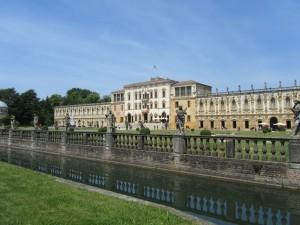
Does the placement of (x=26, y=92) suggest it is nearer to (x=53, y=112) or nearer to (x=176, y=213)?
(x=53, y=112)

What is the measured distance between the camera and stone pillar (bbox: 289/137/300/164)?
11.6m

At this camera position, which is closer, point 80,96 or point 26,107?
point 26,107

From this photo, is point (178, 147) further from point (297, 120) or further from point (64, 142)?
point (64, 142)

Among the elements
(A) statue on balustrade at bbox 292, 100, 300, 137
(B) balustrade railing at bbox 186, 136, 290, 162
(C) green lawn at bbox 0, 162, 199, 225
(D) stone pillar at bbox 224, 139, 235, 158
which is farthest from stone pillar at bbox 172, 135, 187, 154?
(C) green lawn at bbox 0, 162, 199, 225

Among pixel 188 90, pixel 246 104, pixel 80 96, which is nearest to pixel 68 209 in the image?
pixel 246 104

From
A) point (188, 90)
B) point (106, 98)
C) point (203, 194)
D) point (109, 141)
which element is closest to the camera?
point (203, 194)

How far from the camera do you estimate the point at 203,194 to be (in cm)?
1171

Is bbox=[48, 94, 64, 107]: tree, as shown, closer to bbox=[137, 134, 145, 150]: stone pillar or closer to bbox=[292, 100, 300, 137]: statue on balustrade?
bbox=[137, 134, 145, 150]: stone pillar

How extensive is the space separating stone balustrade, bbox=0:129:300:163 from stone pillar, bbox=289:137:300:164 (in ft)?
0.21

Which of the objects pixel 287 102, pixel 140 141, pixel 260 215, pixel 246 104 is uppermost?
pixel 246 104

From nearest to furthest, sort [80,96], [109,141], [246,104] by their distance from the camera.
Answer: [109,141], [246,104], [80,96]

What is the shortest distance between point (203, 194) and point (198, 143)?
19.5 ft

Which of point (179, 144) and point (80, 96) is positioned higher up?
point (80, 96)

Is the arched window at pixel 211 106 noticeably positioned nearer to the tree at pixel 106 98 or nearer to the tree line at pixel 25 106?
the tree line at pixel 25 106
